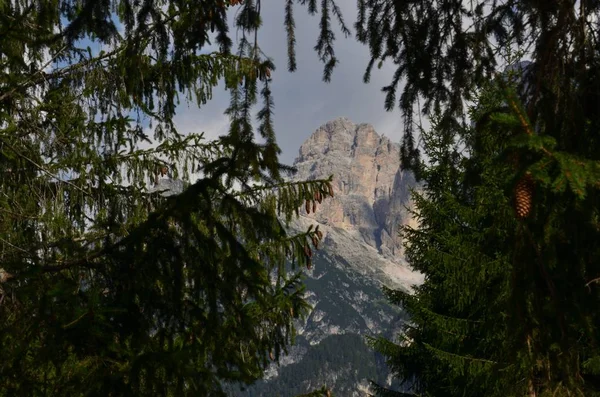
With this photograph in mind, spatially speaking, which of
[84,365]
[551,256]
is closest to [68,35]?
[84,365]

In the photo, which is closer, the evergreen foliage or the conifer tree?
the conifer tree

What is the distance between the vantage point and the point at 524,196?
172 centimetres

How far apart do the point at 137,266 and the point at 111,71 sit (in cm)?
335

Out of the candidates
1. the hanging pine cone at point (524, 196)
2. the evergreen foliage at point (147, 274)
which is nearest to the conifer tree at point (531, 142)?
the hanging pine cone at point (524, 196)

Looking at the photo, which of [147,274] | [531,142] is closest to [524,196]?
[531,142]

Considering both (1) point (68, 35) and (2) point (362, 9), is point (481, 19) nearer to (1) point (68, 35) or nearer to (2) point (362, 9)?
(2) point (362, 9)

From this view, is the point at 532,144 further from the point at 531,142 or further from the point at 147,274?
the point at 147,274

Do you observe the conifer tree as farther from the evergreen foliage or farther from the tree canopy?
the evergreen foliage

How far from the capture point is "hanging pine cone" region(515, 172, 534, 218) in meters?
1.72

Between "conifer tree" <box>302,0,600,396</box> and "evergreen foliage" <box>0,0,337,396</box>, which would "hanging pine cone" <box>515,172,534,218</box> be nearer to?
"conifer tree" <box>302,0,600,396</box>

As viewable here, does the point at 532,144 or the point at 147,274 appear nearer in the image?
the point at 532,144

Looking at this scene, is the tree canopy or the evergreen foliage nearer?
the tree canopy

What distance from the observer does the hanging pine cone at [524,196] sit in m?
1.72

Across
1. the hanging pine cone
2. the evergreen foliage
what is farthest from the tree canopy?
the evergreen foliage
